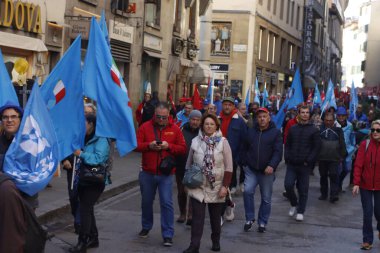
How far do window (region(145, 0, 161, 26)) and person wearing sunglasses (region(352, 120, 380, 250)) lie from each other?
15.6 m

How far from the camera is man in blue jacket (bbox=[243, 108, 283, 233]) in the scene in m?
9.55

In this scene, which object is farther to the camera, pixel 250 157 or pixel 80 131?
pixel 250 157

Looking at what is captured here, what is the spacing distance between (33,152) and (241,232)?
4734 millimetres

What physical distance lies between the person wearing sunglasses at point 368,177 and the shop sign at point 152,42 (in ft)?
51.2

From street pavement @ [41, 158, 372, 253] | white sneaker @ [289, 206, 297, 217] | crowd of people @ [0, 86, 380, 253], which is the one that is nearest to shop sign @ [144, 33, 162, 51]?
street pavement @ [41, 158, 372, 253]

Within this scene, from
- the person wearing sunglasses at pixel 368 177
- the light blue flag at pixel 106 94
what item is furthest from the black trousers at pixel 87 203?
the person wearing sunglasses at pixel 368 177

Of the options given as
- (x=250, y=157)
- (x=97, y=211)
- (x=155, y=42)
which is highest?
(x=155, y=42)

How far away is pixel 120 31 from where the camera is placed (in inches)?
825

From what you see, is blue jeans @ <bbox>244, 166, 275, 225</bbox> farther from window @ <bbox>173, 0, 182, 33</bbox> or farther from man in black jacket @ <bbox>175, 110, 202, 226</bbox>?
window @ <bbox>173, 0, 182, 33</bbox>

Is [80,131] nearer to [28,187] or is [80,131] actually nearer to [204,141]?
[204,141]

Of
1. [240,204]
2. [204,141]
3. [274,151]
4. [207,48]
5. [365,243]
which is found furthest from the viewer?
[207,48]

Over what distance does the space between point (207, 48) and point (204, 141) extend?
84.8 ft

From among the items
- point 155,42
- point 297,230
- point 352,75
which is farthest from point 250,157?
point 352,75

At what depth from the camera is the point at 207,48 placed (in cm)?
3366
